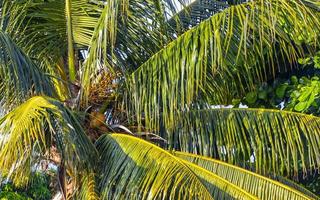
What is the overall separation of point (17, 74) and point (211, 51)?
163 cm

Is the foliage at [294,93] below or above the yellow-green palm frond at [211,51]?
below

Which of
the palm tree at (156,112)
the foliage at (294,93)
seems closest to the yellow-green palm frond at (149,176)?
the palm tree at (156,112)

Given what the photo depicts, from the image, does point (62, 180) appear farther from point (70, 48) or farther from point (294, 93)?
point (294, 93)

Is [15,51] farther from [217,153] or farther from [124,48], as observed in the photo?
[217,153]

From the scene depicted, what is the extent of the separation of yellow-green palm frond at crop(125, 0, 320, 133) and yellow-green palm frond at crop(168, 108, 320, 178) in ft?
0.79

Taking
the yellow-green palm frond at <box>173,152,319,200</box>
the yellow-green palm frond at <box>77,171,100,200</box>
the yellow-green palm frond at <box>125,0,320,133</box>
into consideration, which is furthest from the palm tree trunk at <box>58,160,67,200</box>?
the yellow-green palm frond at <box>173,152,319,200</box>

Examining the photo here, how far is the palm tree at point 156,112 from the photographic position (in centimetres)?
559

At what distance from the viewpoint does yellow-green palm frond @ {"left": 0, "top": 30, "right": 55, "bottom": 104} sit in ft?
19.6

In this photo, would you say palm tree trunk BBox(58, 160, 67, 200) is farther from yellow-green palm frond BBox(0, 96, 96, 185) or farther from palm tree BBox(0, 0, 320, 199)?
yellow-green palm frond BBox(0, 96, 96, 185)

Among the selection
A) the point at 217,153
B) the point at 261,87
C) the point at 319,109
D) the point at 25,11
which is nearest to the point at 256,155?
the point at 217,153

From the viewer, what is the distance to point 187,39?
6.20 m

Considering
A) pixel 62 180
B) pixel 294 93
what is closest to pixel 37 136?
pixel 62 180

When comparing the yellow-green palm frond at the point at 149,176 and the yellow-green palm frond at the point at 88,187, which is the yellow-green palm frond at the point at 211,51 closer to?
the yellow-green palm frond at the point at 149,176

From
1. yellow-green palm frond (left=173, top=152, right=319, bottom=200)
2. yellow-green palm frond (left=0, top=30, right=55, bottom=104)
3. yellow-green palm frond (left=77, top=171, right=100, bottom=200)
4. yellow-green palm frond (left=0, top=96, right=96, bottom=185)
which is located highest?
yellow-green palm frond (left=0, top=30, right=55, bottom=104)
